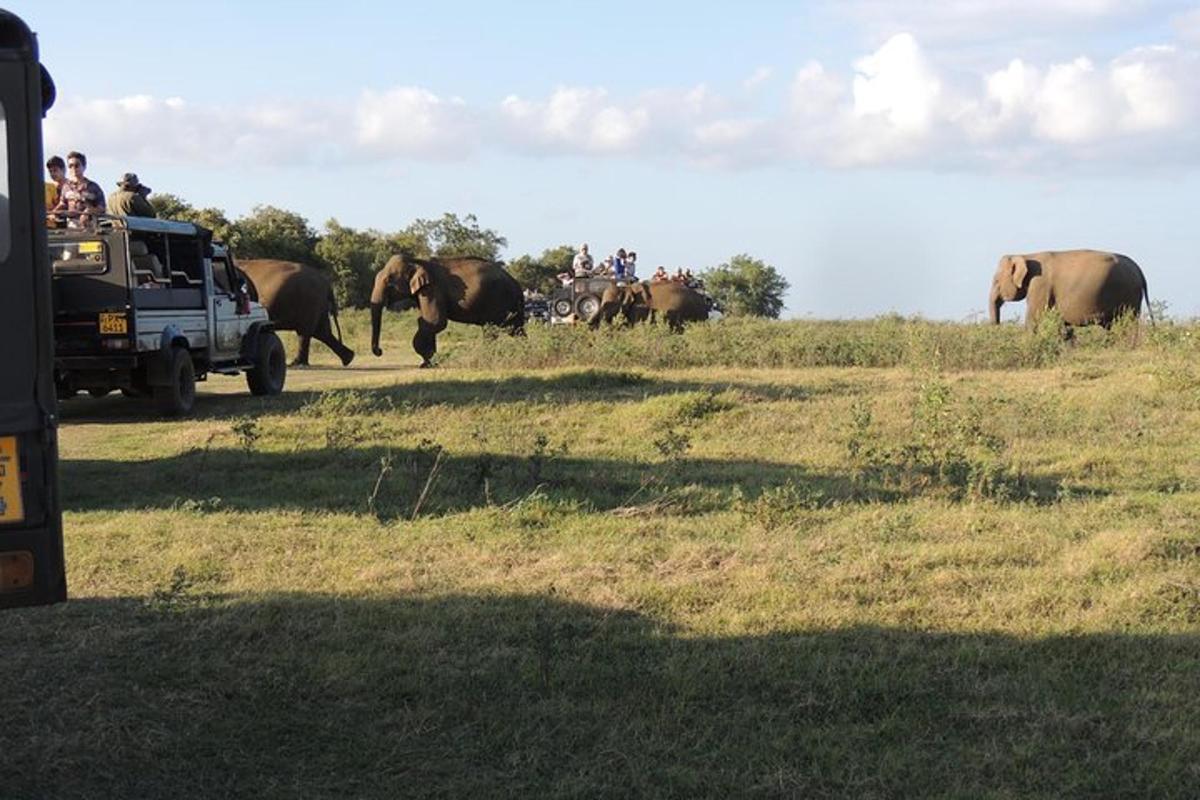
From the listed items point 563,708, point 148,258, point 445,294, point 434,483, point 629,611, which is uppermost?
point 148,258

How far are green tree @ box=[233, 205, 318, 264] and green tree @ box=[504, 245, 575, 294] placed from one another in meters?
11.8

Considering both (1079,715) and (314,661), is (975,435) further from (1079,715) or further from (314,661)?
(314,661)

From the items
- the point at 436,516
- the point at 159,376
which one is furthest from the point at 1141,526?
the point at 159,376

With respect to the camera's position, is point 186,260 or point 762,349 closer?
point 186,260

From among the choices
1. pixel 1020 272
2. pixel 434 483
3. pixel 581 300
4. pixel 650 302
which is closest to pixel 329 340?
pixel 650 302

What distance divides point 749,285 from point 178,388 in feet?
126

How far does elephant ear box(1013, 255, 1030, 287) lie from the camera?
25656 mm

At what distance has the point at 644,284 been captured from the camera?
29.4 meters

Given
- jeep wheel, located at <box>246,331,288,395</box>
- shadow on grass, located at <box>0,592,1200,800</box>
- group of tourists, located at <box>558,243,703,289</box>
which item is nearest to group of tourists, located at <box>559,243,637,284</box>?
group of tourists, located at <box>558,243,703,289</box>

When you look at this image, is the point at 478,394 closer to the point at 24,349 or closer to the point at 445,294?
the point at 445,294

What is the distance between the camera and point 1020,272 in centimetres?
2566

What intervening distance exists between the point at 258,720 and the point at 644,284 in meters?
24.3

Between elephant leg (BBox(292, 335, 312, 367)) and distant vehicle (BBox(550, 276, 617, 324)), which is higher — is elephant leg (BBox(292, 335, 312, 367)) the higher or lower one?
the lower one

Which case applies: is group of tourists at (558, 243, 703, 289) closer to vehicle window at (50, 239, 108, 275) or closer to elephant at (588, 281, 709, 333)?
elephant at (588, 281, 709, 333)
